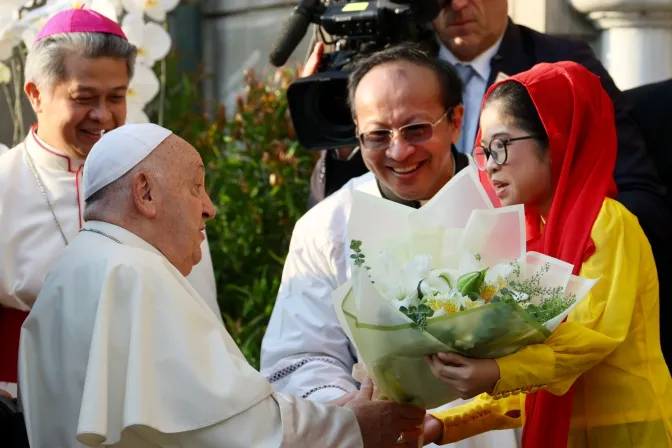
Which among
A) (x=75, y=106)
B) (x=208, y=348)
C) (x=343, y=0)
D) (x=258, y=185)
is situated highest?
(x=343, y=0)

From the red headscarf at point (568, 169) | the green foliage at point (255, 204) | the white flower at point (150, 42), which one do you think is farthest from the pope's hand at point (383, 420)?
the green foliage at point (255, 204)

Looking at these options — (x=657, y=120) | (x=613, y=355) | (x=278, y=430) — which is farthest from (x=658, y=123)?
(x=278, y=430)

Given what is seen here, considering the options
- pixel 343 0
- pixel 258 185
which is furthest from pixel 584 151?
pixel 258 185

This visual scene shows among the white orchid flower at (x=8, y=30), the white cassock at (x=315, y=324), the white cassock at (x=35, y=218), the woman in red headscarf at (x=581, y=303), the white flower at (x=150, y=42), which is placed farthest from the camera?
the white flower at (x=150, y=42)

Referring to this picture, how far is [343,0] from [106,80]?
100cm

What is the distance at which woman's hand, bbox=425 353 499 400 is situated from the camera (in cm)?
312

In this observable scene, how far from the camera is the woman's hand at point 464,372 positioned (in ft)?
10.2

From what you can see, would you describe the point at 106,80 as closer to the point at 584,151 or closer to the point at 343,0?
the point at 343,0

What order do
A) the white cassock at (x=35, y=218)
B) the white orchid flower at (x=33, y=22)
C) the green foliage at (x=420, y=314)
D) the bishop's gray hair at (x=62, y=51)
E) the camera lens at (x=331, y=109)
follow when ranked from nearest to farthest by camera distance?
1. the green foliage at (x=420, y=314)
2. the white cassock at (x=35, y=218)
3. the bishop's gray hair at (x=62, y=51)
4. the camera lens at (x=331, y=109)
5. the white orchid flower at (x=33, y=22)

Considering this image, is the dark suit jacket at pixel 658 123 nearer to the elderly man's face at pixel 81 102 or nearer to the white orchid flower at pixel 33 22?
the elderly man's face at pixel 81 102

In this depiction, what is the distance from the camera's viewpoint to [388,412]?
3418 mm

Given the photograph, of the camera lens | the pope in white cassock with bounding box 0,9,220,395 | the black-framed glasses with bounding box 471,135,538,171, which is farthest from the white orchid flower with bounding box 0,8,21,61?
the black-framed glasses with bounding box 471,135,538,171

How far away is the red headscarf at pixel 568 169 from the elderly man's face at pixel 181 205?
0.92 meters

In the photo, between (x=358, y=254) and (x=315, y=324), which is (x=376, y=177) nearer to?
(x=315, y=324)
